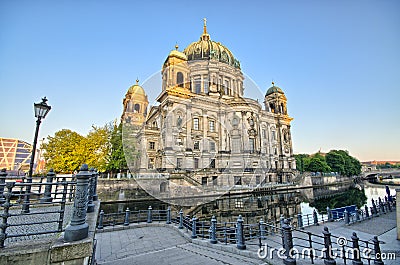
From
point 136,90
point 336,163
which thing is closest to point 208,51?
point 136,90

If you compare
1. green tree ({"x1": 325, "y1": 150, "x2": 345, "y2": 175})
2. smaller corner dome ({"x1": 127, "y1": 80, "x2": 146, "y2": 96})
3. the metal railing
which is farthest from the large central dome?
green tree ({"x1": 325, "y1": 150, "x2": 345, "y2": 175})

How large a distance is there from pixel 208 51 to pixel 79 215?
43920 millimetres

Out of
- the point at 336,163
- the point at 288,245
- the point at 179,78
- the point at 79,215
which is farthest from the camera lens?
the point at 336,163

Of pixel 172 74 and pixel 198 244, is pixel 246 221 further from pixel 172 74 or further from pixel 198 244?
pixel 172 74

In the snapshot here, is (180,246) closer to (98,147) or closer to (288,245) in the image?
(288,245)

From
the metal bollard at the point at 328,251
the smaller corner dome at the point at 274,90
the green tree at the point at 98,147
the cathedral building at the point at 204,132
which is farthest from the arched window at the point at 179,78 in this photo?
the metal bollard at the point at 328,251

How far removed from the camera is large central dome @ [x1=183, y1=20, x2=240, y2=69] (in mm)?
42219

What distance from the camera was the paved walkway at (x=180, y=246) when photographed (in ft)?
19.1

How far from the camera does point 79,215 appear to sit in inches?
119

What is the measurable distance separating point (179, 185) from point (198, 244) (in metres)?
17.1

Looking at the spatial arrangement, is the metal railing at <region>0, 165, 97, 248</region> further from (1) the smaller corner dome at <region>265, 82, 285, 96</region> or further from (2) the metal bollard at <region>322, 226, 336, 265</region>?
(1) the smaller corner dome at <region>265, 82, 285, 96</region>

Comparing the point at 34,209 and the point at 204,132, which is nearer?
the point at 34,209

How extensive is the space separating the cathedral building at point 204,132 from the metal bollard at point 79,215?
21916mm

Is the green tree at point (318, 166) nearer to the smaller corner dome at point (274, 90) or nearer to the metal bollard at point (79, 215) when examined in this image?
the smaller corner dome at point (274, 90)
